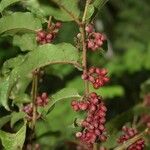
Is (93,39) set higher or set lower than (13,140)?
higher

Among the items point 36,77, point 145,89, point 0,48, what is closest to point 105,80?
point 36,77

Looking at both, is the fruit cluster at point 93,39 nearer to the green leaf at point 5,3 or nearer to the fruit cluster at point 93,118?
the fruit cluster at point 93,118

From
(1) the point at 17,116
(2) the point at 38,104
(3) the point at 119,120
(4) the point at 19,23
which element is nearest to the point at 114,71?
(3) the point at 119,120

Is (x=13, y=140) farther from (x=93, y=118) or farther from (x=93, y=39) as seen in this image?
(x=93, y=39)

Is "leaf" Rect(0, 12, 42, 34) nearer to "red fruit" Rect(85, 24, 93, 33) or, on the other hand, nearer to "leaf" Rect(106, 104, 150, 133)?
"red fruit" Rect(85, 24, 93, 33)

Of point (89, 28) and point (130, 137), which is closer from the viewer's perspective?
point (89, 28)

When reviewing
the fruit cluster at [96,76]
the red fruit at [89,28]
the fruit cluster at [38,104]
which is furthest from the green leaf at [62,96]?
Result: the red fruit at [89,28]
